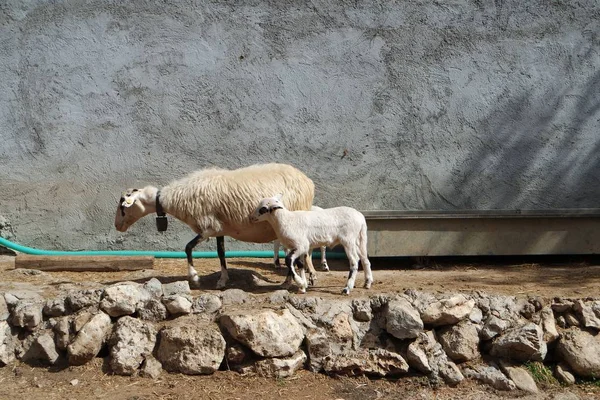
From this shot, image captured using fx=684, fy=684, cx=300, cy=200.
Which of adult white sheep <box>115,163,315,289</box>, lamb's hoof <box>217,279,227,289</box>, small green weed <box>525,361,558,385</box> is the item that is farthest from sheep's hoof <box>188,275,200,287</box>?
small green weed <box>525,361,558,385</box>

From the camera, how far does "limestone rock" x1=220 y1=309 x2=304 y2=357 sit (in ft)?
17.4

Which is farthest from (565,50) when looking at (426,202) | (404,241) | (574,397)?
(574,397)

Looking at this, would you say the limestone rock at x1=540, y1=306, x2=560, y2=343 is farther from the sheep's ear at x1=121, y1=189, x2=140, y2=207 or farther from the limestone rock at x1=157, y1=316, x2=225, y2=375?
the sheep's ear at x1=121, y1=189, x2=140, y2=207

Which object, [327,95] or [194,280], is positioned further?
[327,95]

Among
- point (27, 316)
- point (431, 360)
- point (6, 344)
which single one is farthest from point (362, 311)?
point (6, 344)

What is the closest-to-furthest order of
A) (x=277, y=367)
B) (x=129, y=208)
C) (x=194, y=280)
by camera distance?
(x=277, y=367) → (x=194, y=280) → (x=129, y=208)

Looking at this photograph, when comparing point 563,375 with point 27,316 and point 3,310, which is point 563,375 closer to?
point 27,316

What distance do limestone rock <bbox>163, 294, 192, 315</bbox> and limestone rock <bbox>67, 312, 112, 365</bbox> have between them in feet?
1.73

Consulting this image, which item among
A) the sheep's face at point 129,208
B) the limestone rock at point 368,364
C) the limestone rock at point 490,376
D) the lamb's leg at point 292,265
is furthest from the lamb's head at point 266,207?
the limestone rock at point 490,376

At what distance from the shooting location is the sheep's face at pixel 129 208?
21.0ft

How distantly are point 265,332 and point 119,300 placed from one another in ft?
4.05

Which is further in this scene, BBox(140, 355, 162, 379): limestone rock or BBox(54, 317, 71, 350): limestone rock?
BBox(54, 317, 71, 350): limestone rock

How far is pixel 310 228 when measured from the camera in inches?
232

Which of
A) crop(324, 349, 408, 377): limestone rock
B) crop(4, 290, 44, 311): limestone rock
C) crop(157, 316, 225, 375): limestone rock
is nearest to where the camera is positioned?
crop(157, 316, 225, 375): limestone rock
